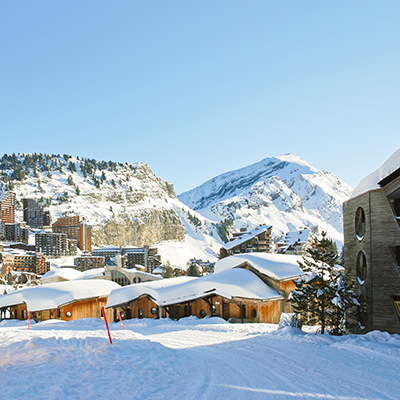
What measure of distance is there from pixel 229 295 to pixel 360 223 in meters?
12.7

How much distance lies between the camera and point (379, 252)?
16.5 m

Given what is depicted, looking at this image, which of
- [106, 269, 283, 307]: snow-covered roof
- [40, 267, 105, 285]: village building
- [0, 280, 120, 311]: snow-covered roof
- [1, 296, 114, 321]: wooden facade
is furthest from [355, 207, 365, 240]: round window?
[40, 267, 105, 285]: village building

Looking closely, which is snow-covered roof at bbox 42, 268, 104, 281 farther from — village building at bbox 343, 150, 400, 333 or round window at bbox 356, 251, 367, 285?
village building at bbox 343, 150, 400, 333

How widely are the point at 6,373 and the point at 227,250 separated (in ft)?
202

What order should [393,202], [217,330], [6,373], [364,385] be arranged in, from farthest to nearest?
[217,330] < [393,202] < [364,385] < [6,373]

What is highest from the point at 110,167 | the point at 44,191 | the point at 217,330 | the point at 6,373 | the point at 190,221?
the point at 110,167

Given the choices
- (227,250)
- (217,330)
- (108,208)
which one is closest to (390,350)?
(217,330)

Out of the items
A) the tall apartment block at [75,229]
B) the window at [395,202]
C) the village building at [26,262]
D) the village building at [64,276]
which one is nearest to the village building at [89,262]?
the village building at [26,262]

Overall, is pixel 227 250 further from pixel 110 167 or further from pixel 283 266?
pixel 110 167

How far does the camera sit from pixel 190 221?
194 meters

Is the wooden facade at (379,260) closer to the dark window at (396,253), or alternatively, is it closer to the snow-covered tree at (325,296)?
the dark window at (396,253)

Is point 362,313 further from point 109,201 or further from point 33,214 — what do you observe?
point 109,201

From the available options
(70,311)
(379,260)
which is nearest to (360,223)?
(379,260)

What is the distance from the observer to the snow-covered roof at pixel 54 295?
36.3m
